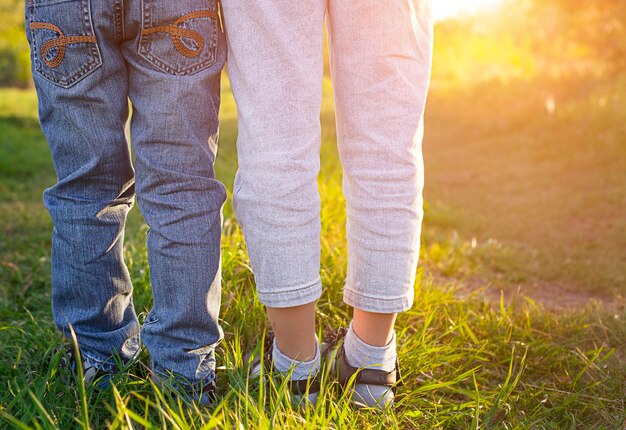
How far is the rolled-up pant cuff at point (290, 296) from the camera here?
4.24 ft

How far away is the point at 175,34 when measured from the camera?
3.94 ft

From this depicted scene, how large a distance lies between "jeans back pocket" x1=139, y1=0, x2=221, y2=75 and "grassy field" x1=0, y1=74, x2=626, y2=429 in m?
0.61

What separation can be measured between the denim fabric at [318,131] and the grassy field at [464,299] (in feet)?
0.94

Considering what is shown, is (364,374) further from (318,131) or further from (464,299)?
(464,299)

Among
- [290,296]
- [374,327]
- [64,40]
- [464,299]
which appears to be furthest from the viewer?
[464,299]

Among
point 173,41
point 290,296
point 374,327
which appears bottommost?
point 374,327

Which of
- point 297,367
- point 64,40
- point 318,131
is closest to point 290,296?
point 297,367

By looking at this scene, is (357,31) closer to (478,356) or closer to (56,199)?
(56,199)

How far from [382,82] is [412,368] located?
A: 768 millimetres

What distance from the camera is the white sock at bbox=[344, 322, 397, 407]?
1431mm

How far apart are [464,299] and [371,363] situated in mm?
831

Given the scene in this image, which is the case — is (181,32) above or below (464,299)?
above

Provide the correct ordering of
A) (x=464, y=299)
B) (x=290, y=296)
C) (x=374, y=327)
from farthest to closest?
(x=464, y=299)
(x=374, y=327)
(x=290, y=296)

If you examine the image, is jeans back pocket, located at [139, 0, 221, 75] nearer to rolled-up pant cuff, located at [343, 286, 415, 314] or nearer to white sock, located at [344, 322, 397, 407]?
rolled-up pant cuff, located at [343, 286, 415, 314]
